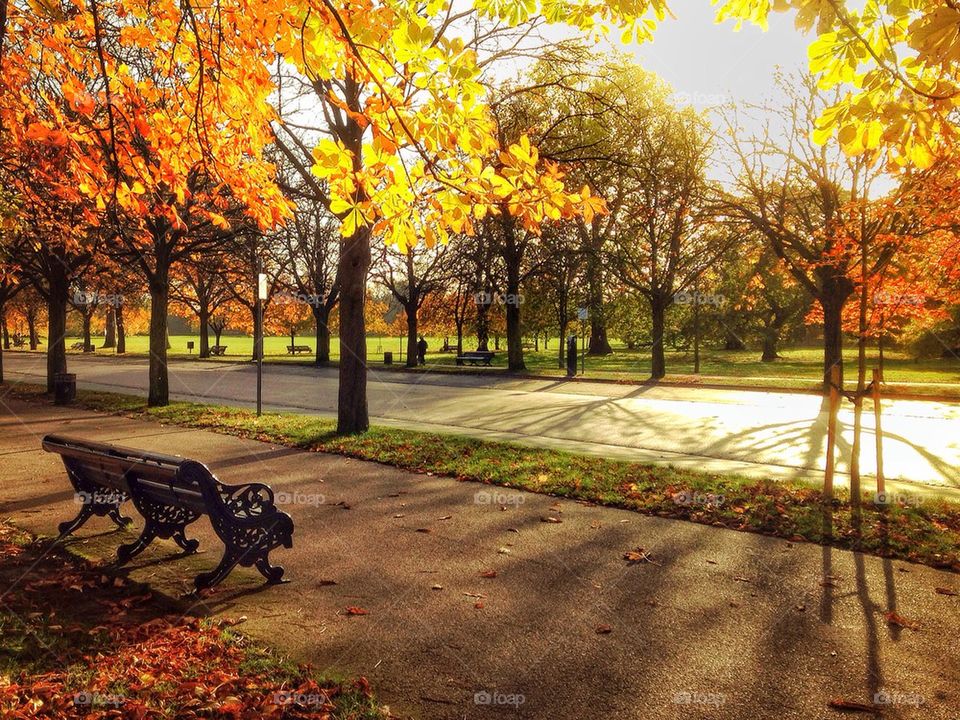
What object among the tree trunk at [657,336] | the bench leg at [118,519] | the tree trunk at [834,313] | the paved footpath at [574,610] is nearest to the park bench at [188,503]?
the paved footpath at [574,610]

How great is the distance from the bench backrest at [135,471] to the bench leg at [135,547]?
366 millimetres

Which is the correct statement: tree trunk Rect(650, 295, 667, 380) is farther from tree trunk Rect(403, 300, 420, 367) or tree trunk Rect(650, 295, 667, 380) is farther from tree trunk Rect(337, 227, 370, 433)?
tree trunk Rect(337, 227, 370, 433)

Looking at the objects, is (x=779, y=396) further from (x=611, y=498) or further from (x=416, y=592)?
(x=416, y=592)

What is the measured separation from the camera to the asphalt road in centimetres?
1053

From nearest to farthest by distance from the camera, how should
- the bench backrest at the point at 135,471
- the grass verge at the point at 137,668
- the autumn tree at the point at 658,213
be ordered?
the grass verge at the point at 137,668 < the bench backrest at the point at 135,471 < the autumn tree at the point at 658,213

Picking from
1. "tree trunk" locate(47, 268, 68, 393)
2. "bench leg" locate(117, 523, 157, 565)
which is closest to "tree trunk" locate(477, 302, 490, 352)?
"tree trunk" locate(47, 268, 68, 393)

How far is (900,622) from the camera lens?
179 inches

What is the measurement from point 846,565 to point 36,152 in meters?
12.7

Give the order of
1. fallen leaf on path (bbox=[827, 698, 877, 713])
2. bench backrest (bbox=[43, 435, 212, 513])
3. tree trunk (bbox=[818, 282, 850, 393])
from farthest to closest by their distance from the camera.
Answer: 1. tree trunk (bbox=[818, 282, 850, 393])
2. bench backrest (bbox=[43, 435, 212, 513])
3. fallen leaf on path (bbox=[827, 698, 877, 713])

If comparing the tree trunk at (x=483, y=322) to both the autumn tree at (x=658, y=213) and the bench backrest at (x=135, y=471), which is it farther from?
the bench backrest at (x=135, y=471)

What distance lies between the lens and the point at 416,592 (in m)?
5.07

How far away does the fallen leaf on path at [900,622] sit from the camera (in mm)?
4488

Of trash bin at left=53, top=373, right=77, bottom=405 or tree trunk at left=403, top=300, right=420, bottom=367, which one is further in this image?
tree trunk at left=403, top=300, right=420, bottom=367

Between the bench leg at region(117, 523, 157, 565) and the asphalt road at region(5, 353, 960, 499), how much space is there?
23.3 feet
